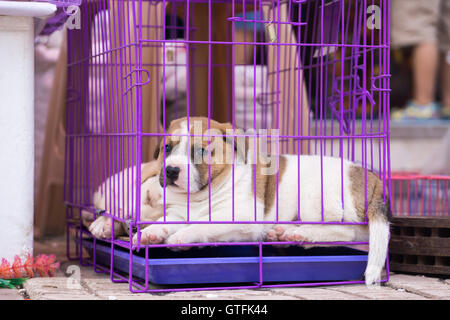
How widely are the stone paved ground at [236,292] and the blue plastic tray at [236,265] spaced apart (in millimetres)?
70

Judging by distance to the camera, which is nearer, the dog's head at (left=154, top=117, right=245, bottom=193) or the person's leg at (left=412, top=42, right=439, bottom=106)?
the dog's head at (left=154, top=117, right=245, bottom=193)

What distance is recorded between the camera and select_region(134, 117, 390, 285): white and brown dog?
3.18 metres

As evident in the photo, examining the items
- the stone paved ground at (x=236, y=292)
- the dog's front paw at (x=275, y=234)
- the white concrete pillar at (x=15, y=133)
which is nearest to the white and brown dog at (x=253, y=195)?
the dog's front paw at (x=275, y=234)

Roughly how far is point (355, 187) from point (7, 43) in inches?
67.7

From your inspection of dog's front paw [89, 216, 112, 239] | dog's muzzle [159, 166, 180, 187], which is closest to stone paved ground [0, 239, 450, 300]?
dog's front paw [89, 216, 112, 239]

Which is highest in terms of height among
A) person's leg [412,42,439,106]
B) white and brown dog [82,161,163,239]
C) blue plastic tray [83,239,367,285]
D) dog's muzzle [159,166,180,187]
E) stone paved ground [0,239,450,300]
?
person's leg [412,42,439,106]

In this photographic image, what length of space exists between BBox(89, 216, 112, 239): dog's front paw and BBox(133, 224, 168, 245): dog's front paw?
1.25 ft

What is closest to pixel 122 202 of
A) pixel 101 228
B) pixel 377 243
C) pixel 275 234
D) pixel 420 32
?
pixel 101 228

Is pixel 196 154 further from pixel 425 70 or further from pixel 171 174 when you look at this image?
pixel 425 70

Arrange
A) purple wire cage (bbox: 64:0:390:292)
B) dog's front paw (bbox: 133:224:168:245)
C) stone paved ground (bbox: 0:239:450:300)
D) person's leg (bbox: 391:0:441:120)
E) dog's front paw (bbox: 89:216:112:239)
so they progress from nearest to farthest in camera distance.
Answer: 1. stone paved ground (bbox: 0:239:450:300)
2. dog's front paw (bbox: 133:224:168:245)
3. purple wire cage (bbox: 64:0:390:292)
4. dog's front paw (bbox: 89:216:112:239)
5. person's leg (bbox: 391:0:441:120)

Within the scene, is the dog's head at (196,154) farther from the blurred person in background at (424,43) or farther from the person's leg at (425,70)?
the person's leg at (425,70)

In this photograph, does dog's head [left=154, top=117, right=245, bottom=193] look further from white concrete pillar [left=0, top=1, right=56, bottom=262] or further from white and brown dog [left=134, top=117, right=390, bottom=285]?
white concrete pillar [left=0, top=1, right=56, bottom=262]
